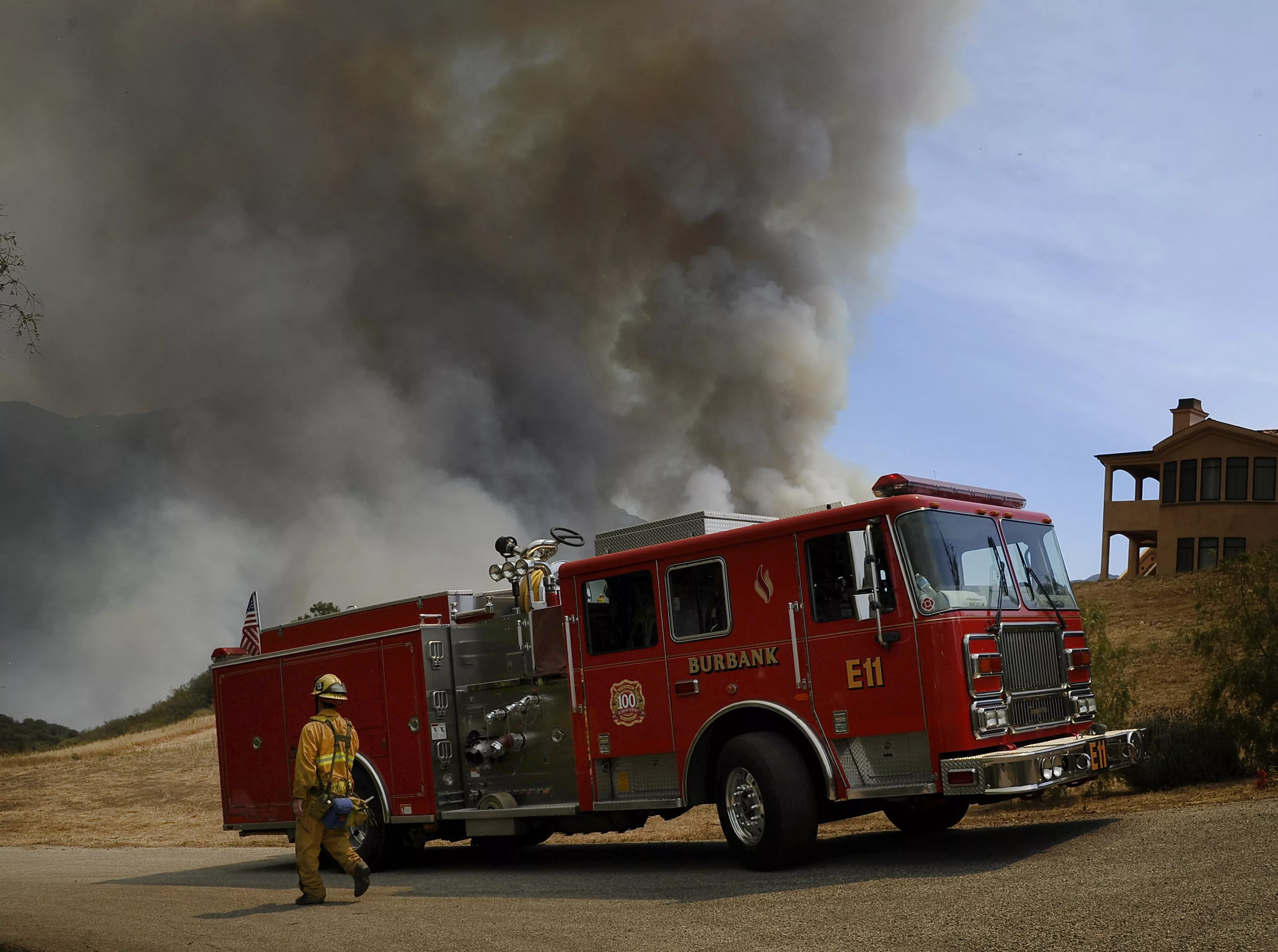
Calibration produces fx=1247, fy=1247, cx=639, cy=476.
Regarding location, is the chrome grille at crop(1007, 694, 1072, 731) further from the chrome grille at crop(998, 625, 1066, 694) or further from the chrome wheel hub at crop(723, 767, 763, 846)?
the chrome wheel hub at crop(723, 767, 763, 846)

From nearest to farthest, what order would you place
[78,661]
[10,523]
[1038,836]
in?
[1038,836]
[78,661]
[10,523]

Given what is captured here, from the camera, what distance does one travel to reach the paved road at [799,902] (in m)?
5.98

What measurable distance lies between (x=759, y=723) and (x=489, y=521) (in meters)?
72.9

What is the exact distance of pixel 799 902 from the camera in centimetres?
727

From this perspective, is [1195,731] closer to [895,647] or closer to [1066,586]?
[1066,586]

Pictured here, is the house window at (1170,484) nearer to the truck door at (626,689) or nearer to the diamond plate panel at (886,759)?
the truck door at (626,689)

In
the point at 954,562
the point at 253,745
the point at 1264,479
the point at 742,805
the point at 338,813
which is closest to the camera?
the point at 954,562

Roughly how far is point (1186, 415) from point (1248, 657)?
29022 mm

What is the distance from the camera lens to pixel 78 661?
416ft

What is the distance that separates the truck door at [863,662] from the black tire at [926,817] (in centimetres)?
189

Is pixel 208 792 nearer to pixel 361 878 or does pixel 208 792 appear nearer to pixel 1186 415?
pixel 361 878

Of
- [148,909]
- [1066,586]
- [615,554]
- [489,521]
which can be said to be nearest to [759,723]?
[615,554]

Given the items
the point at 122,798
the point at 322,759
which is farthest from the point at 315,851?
the point at 122,798

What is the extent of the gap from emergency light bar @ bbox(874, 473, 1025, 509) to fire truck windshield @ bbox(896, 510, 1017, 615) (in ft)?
0.62
